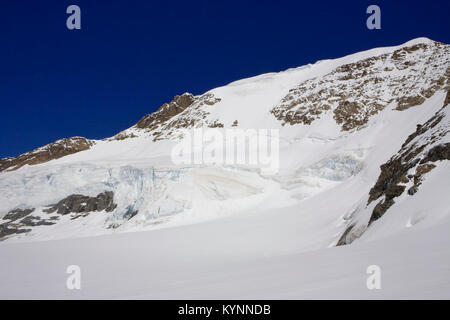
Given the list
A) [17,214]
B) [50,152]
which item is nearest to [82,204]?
[17,214]

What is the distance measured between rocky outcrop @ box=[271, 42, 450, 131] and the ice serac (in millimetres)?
244

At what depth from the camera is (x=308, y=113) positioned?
59062 millimetres

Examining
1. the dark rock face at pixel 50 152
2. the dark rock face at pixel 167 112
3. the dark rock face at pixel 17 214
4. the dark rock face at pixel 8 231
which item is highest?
the dark rock face at pixel 167 112

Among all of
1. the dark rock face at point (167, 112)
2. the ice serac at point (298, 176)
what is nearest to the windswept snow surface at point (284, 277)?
the ice serac at point (298, 176)

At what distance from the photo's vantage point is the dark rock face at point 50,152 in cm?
7775

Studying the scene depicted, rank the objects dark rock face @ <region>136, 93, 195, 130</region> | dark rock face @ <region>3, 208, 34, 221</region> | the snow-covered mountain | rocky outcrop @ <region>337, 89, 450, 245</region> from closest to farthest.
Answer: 1. rocky outcrop @ <region>337, 89, 450, 245</region>
2. the snow-covered mountain
3. dark rock face @ <region>3, 208, 34, 221</region>
4. dark rock face @ <region>136, 93, 195, 130</region>

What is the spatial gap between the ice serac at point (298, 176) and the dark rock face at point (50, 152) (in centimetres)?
530

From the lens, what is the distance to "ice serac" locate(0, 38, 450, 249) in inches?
790

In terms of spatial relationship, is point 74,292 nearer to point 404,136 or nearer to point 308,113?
point 404,136

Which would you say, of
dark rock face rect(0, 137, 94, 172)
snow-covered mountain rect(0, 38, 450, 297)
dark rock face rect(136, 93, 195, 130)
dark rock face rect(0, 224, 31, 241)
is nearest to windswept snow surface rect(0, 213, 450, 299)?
snow-covered mountain rect(0, 38, 450, 297)

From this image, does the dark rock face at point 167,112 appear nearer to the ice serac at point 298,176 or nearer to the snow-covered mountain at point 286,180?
the snow-covered mountain at point 286,180

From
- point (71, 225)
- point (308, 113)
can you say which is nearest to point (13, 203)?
point (71, 225)

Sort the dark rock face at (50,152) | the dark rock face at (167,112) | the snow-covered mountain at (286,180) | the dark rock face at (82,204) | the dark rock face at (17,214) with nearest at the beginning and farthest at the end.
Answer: the snow-covered mountain at (286,180) → the dark rock face at (82,204) → the dark rock face at (17,214) → the dark rock face at (50,152) → the dark rock face at (167,112)

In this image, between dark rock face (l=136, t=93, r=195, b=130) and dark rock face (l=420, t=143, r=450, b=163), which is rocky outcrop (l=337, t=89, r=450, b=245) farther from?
dark rock face (l=136, t=93, r=195, b=130)
